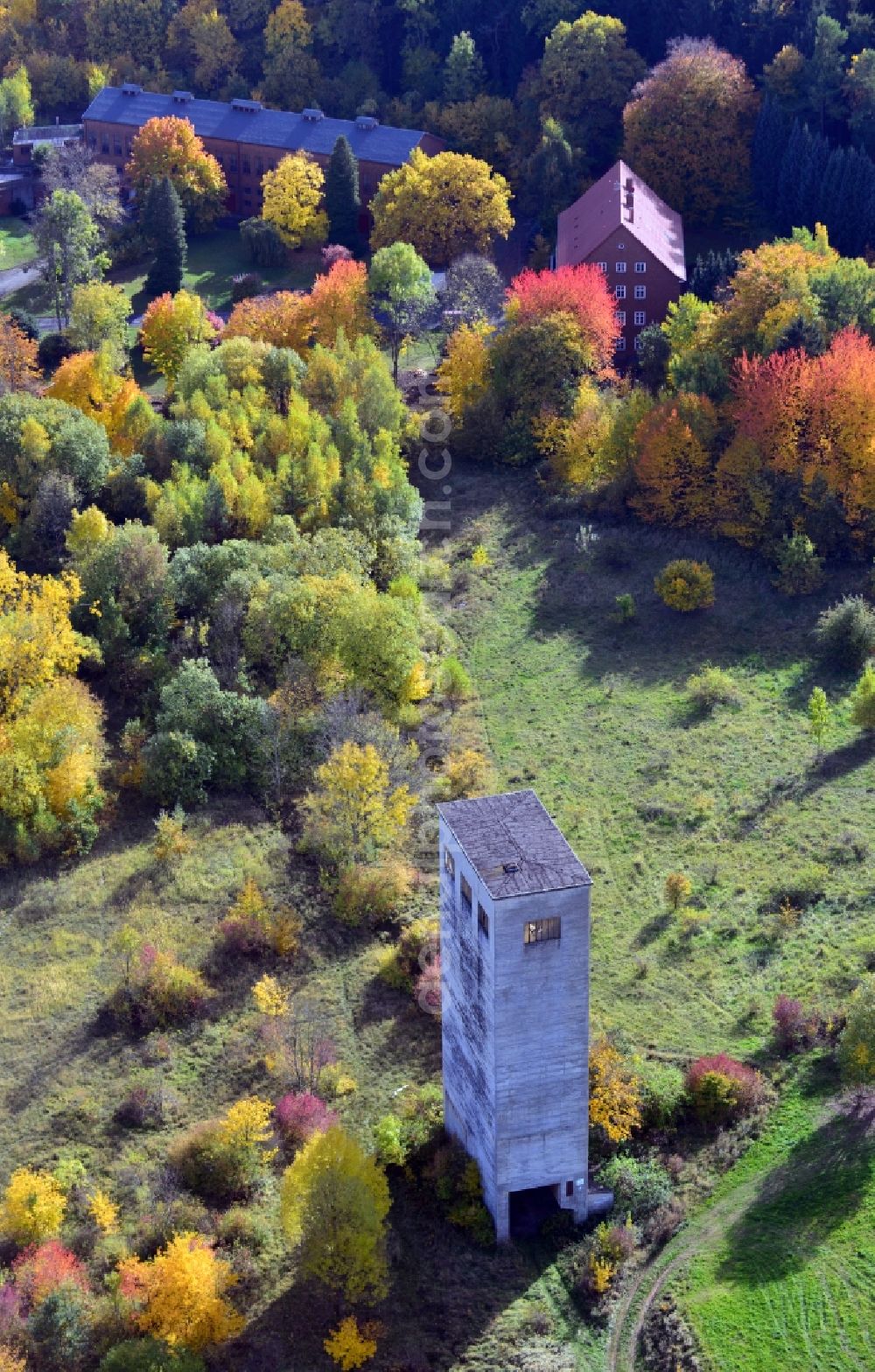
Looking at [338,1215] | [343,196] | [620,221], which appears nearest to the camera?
[338,1215]

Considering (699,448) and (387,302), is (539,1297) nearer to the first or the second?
(699,448)

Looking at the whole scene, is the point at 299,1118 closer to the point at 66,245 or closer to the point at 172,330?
the point at 172,330

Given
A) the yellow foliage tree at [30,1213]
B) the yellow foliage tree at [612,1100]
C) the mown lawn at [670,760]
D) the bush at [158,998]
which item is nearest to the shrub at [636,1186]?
the yellow foliage tree at [612,1100]

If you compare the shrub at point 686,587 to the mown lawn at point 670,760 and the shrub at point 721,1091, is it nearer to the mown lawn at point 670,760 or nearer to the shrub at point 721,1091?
the mown lawn at point 670,760

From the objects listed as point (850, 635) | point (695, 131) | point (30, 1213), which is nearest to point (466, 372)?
point (695, 131)

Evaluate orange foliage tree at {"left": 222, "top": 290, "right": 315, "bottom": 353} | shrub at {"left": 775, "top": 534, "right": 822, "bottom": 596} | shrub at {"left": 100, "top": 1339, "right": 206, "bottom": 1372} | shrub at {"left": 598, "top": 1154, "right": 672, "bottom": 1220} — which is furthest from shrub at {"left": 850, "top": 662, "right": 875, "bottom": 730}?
orange foliage tree at {"left": 222, "top": 290, "right": 315, "bottom": 353}

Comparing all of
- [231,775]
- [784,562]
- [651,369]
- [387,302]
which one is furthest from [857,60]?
[231,775]
